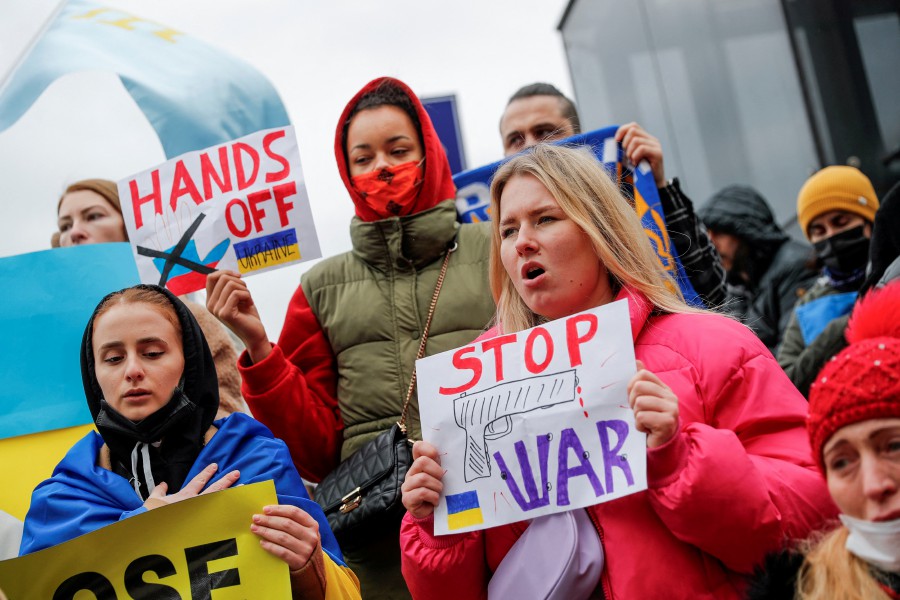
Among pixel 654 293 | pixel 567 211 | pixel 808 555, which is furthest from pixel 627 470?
pixel 567 211

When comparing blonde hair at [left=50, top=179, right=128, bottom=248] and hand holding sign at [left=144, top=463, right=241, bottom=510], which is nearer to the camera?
hand holding sign at [left=144, top=463, right=241, bottom=510]

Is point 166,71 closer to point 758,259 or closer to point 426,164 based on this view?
point 426,164

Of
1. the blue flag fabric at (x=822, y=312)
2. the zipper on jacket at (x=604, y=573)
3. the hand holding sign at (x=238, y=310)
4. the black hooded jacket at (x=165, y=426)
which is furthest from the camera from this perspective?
the blue flag fabric at (x=822, y=312)

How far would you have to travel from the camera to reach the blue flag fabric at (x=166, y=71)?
4.95 meters

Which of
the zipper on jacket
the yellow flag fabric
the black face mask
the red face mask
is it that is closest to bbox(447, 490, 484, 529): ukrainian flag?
the zipper on jacket

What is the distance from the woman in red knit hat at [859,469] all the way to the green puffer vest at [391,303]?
1587mm

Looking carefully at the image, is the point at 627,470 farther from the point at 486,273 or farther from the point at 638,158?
the point at 638,158

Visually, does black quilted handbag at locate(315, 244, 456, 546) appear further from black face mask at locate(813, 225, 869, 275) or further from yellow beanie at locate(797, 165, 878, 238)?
yellow beanie at locate(797, 165, 878, 238)

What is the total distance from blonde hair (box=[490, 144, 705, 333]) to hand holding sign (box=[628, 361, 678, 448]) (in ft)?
1.57

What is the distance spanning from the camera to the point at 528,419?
7.47 ft

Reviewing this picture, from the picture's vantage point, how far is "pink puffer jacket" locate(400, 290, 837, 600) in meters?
2.05

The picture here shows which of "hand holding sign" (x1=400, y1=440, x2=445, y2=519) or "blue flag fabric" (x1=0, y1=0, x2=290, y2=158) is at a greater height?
"blue flag fabric" (x1=0, y1=0, x2=290, y2=158)

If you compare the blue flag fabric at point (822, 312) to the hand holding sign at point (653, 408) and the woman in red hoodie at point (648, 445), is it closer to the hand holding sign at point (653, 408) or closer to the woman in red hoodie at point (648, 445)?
the woman in red hoodie at point (648, 445)

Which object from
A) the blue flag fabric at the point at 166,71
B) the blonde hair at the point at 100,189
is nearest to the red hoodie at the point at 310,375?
the blonde hair at the point at 100,189
